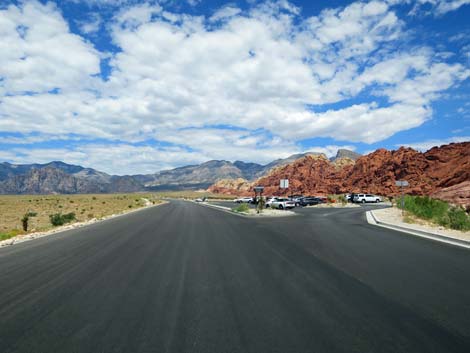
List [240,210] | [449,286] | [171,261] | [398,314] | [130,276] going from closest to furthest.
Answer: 1. [398,314]
2. [449,286]
3. [130,276]
4. [171,261]
5. [240,210]

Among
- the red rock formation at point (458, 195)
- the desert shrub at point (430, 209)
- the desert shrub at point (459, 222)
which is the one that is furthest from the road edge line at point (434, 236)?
the red rock formation at point (458, 195)

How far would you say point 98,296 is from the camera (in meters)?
6.28

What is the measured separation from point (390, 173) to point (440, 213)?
233ft

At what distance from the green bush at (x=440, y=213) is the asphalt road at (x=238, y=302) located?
26.9 feet

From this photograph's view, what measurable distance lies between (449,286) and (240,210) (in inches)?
1254

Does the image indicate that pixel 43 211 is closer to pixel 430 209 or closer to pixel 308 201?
pixel 308 201

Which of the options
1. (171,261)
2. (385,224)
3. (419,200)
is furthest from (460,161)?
(171,261)

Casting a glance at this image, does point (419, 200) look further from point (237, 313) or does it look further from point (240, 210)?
point (237, 313)

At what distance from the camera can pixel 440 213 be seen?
2280 centimetres

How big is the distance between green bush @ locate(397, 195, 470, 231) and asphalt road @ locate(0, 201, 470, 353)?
819 cm

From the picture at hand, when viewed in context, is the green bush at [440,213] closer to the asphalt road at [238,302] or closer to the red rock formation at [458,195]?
the red rock formation at [458,195]

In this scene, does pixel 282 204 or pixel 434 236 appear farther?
pixel 282 204

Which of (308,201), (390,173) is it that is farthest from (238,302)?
(390,173)

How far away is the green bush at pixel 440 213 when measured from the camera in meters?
17.8
